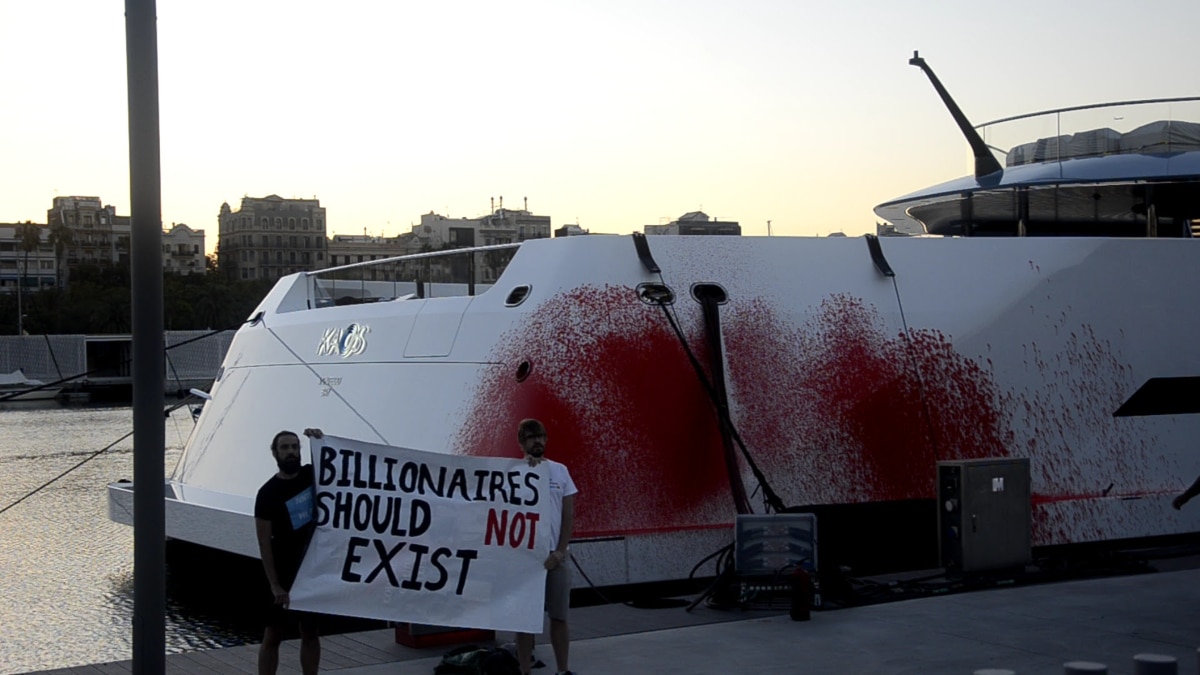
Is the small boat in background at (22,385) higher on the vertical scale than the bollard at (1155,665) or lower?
lower

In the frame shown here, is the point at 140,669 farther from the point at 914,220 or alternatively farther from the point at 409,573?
the point at 914,220

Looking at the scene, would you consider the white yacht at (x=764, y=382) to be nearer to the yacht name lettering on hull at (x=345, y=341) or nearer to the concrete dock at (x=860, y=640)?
the yacht name lettering on hull at (x=345, y=341)

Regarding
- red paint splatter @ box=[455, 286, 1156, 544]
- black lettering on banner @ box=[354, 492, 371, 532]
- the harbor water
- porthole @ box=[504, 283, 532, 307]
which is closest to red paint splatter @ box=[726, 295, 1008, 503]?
red paint splatter @ box=[455, 286, 1156, 544]

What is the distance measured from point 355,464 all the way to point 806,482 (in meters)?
4.90

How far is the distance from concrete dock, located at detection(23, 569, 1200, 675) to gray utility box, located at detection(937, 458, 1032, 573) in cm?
57

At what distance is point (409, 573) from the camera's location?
759cm

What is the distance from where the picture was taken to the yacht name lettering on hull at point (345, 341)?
39.6ft

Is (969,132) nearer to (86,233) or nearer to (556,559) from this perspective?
(556,559)

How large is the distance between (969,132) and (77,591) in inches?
443

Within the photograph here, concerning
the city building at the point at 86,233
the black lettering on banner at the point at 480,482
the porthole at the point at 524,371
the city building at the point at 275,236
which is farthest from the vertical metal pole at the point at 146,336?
the city building at the point at 275,236

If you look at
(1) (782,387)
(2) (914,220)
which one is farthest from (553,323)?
(2) (914,220)

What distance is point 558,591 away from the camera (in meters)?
7.35

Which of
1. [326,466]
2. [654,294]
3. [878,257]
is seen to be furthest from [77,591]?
[878,257]

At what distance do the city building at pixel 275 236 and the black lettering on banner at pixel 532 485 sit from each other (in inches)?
6492
